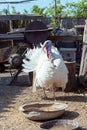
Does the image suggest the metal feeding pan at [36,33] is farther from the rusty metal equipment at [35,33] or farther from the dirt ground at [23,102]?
the dirt ground at [23,102]

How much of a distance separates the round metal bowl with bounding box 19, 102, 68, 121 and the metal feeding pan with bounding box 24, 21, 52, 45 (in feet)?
11.1

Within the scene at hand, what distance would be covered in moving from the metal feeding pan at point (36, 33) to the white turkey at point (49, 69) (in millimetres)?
1609

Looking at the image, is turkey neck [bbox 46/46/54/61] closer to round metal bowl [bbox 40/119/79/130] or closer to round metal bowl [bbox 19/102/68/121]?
round metal bowl [bbox 19/102/68/121]

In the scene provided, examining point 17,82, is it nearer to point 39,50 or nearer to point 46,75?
point 39,50

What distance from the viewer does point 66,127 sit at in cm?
608

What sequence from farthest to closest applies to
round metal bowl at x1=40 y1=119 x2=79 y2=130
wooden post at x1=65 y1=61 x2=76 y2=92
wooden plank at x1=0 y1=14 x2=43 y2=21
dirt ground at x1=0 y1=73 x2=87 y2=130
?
wooden plank at x1=0 y1=14 x2=43 y2=21 < wooden post at x1=65 y1=61 x2=76 y2=92 < dirt ground at x1=0 y1=73 x2=87 y2=130 < round metal bowl at x1=40 y1=119 x2=79 y2=130

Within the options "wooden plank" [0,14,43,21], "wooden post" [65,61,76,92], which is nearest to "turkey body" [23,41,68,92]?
"wooden post" [65,61,76,92]

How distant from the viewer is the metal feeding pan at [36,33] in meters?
10.3

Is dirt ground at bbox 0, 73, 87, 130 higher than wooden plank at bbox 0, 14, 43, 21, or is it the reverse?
wooden plank at bbox 0, 14, 43, 21

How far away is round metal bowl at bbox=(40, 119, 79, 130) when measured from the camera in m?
6.02

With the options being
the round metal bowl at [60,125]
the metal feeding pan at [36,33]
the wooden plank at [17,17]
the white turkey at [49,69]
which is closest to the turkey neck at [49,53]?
the white turkey at [49,69]

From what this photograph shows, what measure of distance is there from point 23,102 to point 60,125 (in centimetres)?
196

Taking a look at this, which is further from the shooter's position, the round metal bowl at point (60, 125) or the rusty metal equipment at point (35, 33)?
the rusty metal equipment at point (35, 33)

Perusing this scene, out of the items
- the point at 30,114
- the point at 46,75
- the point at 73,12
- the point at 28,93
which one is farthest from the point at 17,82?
the point at 73,12
